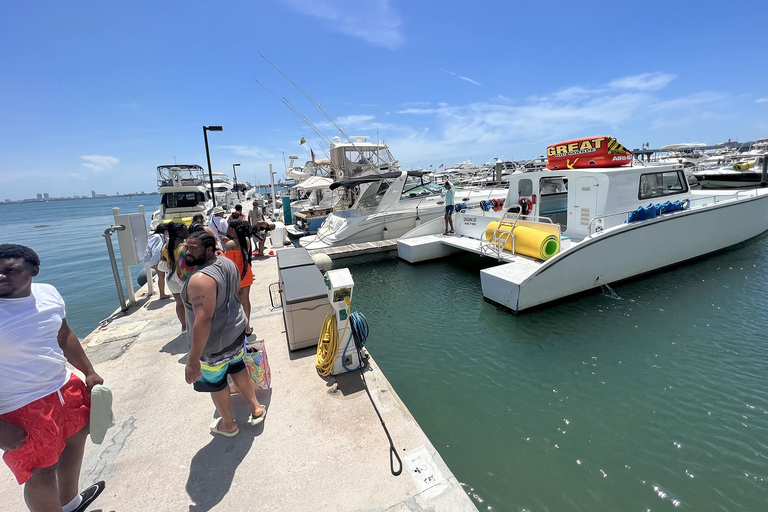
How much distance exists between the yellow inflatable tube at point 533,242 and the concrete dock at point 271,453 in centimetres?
486

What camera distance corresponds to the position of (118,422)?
3049 mm

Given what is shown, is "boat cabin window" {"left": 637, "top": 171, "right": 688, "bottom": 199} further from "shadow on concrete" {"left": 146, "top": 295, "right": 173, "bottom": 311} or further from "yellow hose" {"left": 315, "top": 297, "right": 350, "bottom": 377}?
"shadow on concrete" {"left": 146, "top": 295, "right": 173, "bottom": 311}

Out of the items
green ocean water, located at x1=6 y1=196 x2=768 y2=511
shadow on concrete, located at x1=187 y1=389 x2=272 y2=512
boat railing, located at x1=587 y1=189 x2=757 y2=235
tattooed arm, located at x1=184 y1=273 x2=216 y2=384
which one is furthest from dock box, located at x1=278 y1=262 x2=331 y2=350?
boat railing, located at x1=587 y1=189 x2=757 y2=235

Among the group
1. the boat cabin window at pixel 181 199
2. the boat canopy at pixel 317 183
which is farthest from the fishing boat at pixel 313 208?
the boat cabin window at pixel 181 199

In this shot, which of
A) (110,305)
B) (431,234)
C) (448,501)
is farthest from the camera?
(431,234)

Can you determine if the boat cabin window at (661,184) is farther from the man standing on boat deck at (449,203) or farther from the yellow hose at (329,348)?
the yellow hose at (329,348)

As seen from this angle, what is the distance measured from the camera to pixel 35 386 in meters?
1.79

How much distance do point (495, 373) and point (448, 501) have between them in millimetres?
2637

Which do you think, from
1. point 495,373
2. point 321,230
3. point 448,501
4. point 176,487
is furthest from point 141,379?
point 321,230

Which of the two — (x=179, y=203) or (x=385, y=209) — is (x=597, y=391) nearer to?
(x=385, y=209)

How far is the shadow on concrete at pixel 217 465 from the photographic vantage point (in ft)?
7.54

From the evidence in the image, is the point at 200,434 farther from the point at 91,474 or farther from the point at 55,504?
the point at 55,504

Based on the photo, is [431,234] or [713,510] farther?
[431,234]

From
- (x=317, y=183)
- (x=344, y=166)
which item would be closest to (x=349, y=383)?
(x=344, y=166)
